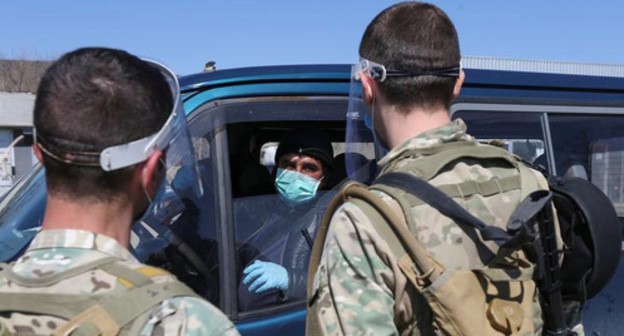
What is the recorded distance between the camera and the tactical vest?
4.80ft

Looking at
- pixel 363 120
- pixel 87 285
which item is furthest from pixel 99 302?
pixel 363 120

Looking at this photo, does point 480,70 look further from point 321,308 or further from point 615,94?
point 321,308

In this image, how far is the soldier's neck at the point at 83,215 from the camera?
129 centimetres

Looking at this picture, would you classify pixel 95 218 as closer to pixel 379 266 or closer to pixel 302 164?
pixel 379 266

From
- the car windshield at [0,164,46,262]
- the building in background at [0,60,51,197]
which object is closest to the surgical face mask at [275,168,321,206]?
the car windshield at [0,164,46,262]

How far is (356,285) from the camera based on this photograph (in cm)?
148

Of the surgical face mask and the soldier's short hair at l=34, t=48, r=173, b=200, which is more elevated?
the soldier's short hair at l=34, t=48, r=173, b=200

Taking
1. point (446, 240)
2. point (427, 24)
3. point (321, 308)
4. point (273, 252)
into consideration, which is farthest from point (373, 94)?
point (273, 252)

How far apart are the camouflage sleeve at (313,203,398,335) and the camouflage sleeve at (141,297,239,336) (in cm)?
31

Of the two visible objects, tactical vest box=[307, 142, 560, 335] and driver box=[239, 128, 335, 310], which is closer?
tactical vest box=[307, 142, 560, 335]

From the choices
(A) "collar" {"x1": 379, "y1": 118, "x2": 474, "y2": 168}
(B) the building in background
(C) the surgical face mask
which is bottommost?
(B) the building in background

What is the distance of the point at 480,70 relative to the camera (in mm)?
2777

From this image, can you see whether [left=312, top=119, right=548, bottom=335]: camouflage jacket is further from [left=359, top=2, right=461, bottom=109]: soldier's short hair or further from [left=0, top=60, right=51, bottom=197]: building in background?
[left=0, top=60, right=51, bottom=197]: building in background

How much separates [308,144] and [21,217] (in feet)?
4.18
